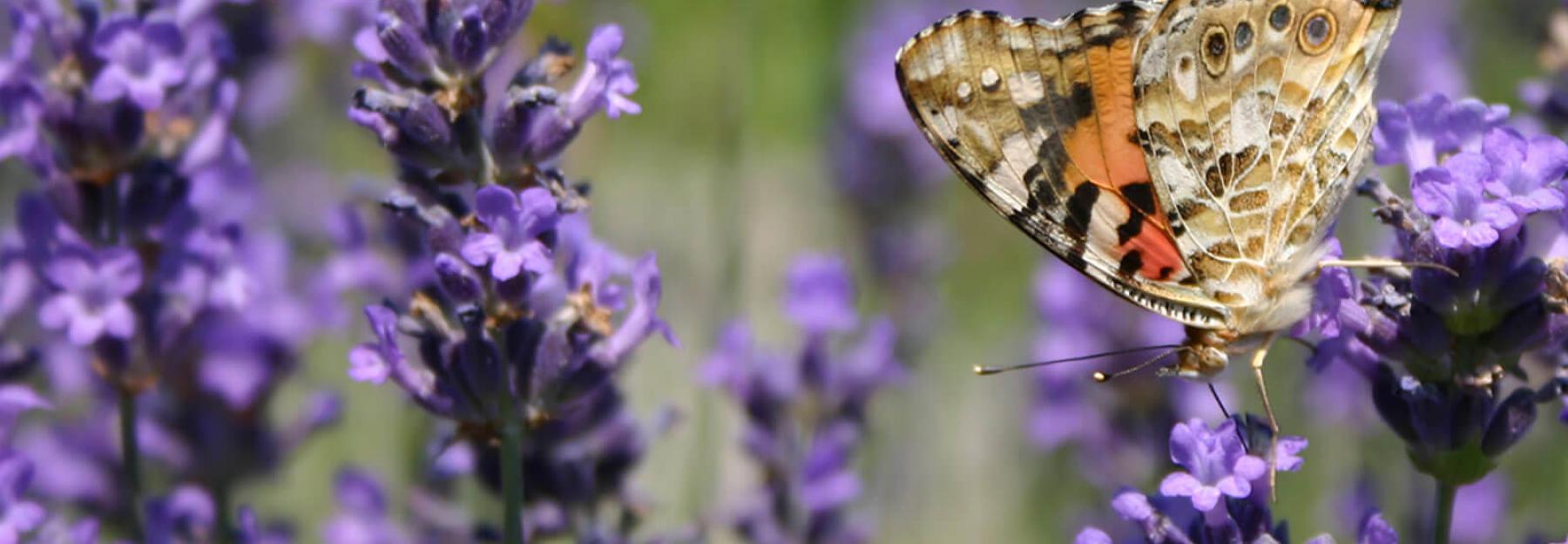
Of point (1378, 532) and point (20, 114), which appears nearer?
point (1378, 532)

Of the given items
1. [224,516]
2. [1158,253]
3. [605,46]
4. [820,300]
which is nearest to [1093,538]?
[1158,253]

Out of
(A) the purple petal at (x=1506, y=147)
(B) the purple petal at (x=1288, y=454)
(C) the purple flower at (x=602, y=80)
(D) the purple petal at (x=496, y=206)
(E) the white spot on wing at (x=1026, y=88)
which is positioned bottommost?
(B) the purple petal at (x=1288, y=454)

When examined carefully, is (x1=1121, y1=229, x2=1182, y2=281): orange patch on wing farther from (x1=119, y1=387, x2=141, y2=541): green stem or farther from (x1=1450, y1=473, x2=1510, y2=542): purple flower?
(x1=1450, y1=473, x2=1510, y2=542): purple flower

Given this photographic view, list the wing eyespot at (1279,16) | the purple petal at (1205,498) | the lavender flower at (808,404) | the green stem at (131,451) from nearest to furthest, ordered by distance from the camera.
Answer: the purple petal at (1205,498), the wing eyespot at (1279,16), the green stem at (131,451), the lavender flower at (808,404)

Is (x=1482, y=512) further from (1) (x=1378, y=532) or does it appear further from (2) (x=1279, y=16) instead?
(1) (x=1378, y=532)

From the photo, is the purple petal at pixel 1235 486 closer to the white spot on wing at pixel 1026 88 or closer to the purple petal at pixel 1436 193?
the purple petal at pixel 1436 193

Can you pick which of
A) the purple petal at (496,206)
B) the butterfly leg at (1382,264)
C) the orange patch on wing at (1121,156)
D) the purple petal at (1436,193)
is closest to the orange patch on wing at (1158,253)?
the orange patch on wing at (1121,156)

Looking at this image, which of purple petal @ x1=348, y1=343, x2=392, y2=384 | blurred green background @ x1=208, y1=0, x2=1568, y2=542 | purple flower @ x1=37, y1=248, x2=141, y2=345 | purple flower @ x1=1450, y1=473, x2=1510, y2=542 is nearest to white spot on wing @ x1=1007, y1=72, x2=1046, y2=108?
purple petal @ x1=348, y1=343, x2=392, y2=384
